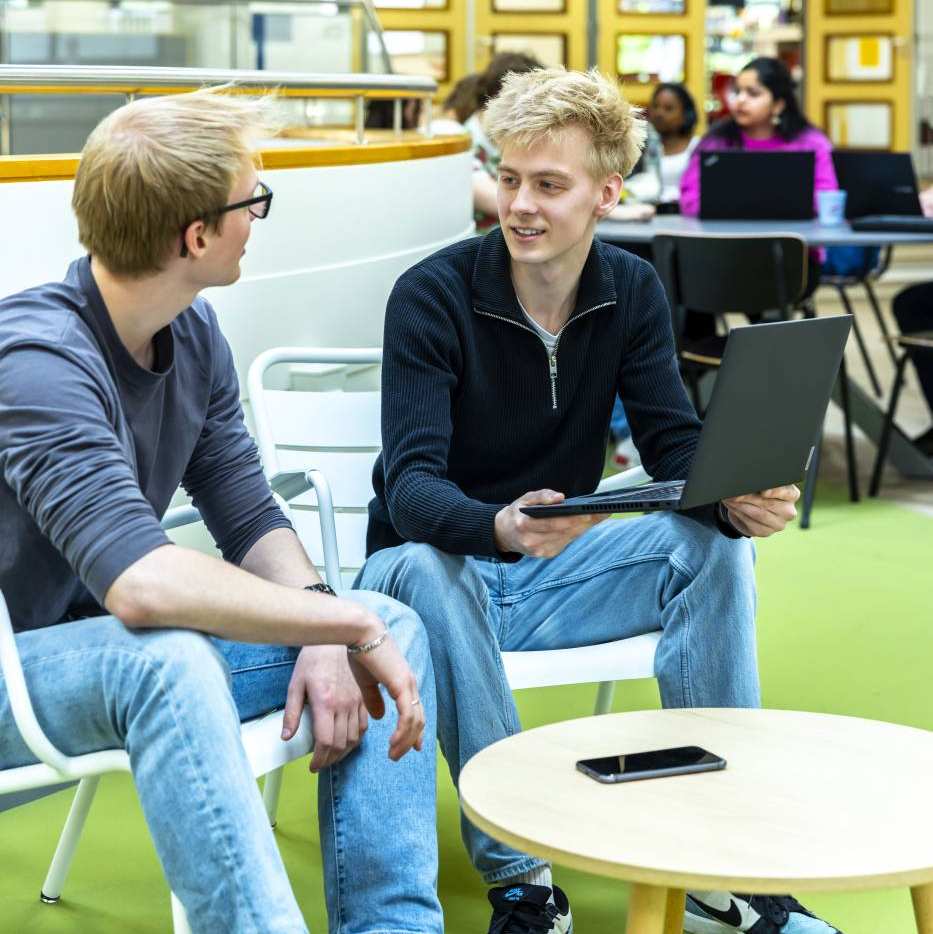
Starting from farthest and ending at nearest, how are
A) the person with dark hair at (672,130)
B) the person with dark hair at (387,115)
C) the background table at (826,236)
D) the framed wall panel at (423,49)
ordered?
the framed wall panel at (423,49)
the person with dark hair at (672,130)
the person with dark hair at (387,115)
the background table at (826,236)

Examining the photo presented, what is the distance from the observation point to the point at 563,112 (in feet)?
6.79

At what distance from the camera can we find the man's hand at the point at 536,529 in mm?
1827

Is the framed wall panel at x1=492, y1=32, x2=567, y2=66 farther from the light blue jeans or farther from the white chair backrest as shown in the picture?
the light blue jeans

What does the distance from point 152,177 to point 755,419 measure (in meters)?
0.75

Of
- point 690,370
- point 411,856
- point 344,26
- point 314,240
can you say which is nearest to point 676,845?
point 411,856

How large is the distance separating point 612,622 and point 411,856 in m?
Answer: 0.55

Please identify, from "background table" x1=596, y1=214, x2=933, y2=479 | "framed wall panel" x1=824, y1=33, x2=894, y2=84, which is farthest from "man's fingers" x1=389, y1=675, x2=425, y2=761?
"framed wall panel" x1=824, y1=33, x2=894, y2=84

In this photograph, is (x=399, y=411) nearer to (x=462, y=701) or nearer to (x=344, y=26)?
(x=462, y=701)

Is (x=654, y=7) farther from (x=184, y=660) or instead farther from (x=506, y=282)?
(x=184, y=660)

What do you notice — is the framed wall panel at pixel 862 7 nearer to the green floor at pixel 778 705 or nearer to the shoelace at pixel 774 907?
the green floor at pixel 778 705

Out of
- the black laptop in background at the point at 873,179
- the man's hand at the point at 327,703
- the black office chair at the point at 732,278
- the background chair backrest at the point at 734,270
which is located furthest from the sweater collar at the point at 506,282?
the black laptop in background at the point at 873,179

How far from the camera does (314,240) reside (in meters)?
3.18

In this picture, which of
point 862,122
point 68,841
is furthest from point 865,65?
point 68,841

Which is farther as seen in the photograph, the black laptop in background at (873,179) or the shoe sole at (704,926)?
A: the black laptop in background at (873,179)
